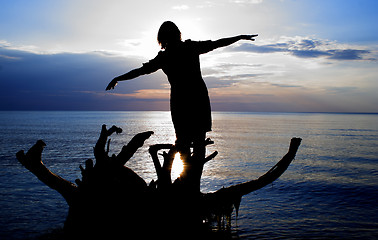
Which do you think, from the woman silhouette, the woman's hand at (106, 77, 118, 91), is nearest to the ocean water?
the woman silhouette

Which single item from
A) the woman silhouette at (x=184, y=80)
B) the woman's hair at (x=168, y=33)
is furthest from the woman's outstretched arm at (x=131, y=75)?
the woman's hair at (x=168, y=33)

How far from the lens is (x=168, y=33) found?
4340mm

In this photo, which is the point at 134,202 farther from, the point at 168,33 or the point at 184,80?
the point at 168,33

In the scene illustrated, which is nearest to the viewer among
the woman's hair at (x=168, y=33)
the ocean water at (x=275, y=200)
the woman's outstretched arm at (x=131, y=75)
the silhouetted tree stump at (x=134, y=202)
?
the woman's hair at (x=168, y=33)

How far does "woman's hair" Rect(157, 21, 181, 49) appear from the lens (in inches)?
170

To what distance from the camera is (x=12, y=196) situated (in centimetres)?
1240

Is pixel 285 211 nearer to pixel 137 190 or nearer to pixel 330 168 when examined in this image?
pixel 137 190

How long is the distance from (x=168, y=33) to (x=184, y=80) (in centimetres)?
74

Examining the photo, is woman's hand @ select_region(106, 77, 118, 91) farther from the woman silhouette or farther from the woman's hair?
the woman's hair

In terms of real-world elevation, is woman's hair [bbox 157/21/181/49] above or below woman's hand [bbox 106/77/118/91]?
above

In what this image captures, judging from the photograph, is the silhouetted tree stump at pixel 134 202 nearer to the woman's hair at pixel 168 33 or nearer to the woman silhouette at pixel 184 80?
the woman silhouette at pixel 184 80

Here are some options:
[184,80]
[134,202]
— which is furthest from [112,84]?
[134,202]

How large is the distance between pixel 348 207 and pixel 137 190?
1021cm

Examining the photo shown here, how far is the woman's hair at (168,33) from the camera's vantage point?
14.2 feet
